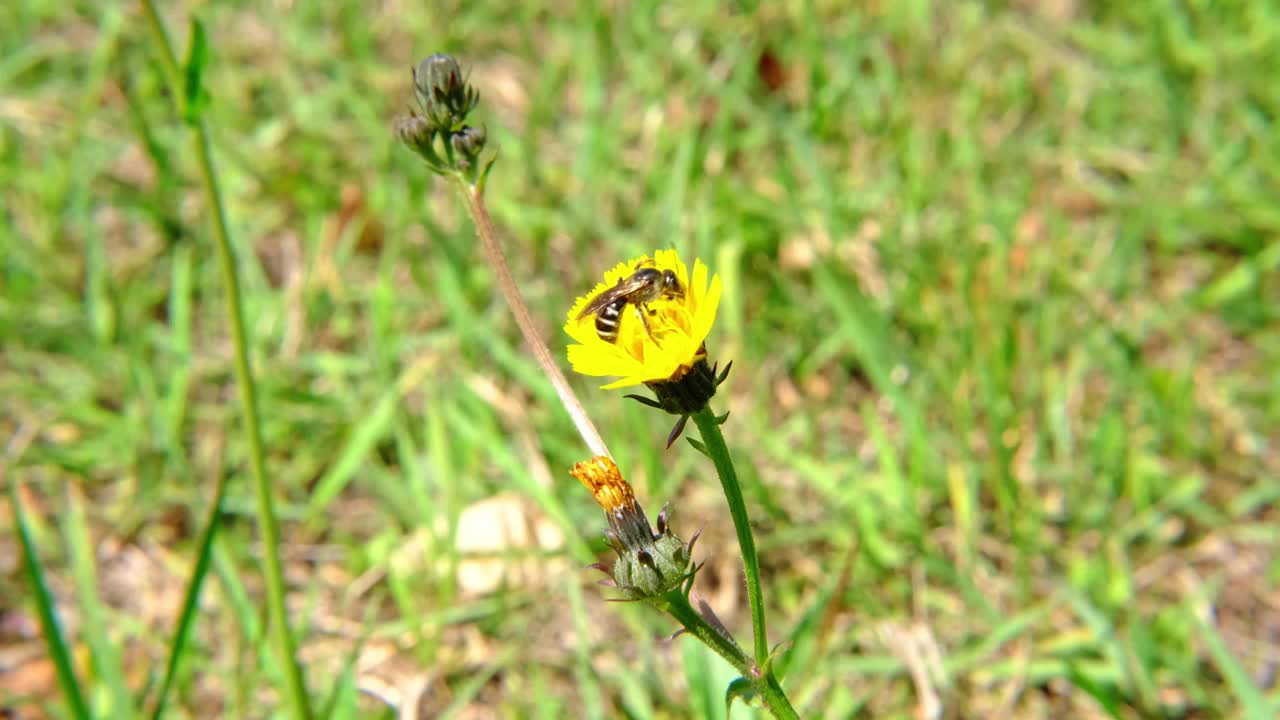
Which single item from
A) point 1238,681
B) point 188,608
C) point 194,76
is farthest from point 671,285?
point 1238,681

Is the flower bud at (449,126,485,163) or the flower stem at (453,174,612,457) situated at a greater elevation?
the flower bud at (449,126,485,163)

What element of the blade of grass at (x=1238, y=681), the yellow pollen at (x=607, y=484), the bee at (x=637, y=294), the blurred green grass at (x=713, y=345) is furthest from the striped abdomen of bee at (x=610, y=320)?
the blade of grass at (x=1238, y=681)

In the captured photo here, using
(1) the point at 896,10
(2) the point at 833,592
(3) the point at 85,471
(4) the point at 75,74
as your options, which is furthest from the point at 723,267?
(4) the point at 75,74

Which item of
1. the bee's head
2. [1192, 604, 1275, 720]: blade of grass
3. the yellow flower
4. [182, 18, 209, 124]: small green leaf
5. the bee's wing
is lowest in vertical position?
[1192, 604, 1275, 720]: blade of grass

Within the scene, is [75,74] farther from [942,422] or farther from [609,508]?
[609,508]

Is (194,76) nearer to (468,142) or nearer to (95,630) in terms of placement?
(468,142)

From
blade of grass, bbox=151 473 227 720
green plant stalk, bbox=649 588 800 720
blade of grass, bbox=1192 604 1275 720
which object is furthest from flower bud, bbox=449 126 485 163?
blade of grass, bbox=1192 604 1275 720

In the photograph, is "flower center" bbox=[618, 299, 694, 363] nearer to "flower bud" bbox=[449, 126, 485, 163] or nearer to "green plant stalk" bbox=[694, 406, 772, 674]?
"green plant stalk" bbox=[694, 406, 772, 674]

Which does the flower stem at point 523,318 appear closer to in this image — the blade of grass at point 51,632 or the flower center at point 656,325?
the flower center at point 656,325
